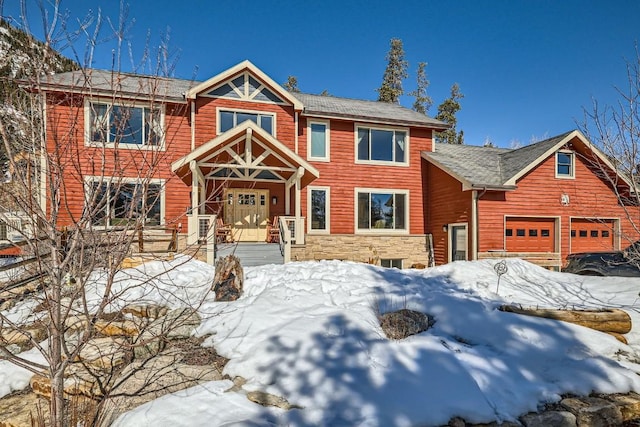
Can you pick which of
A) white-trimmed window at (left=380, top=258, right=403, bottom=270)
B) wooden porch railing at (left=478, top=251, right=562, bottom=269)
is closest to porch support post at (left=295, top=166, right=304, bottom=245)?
white-trimmed window at (left=380, top=258, right=403, bottom=270)

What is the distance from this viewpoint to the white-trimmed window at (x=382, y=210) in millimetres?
14492

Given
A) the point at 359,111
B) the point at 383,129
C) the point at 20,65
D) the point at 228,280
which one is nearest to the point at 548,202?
the point at 383,129

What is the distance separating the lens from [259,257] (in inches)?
424

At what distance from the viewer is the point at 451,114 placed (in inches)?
1238

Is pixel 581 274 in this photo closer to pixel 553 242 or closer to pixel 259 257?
pixel 553 242

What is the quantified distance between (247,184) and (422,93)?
2760 centimetres

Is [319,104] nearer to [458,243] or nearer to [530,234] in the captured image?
[458,243]

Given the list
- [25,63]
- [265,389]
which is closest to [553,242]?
[265,389]

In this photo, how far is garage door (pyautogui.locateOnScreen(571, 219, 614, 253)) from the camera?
1380 centimetres

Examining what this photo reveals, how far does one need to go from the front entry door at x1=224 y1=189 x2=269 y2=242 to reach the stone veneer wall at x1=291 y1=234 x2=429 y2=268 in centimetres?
195

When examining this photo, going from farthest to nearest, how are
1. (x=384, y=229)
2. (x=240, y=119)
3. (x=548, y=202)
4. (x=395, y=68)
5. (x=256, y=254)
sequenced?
(x=395, y=68), (x=384, y=229), (x=548, y=202), (x=240, y=119), (x=256, y=254)

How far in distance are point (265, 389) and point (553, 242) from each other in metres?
14.1

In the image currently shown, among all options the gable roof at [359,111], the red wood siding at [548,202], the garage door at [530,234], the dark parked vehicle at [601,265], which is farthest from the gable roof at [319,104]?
the dark parked vehicle at [601,265]

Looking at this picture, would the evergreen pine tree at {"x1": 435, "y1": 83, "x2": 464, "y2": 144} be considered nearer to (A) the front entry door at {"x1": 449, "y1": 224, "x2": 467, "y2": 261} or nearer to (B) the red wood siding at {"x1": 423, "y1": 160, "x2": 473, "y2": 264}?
(B) the red wood siding at {"x1": 423, "y1": 160, "x2": 473, "y2": 264}
